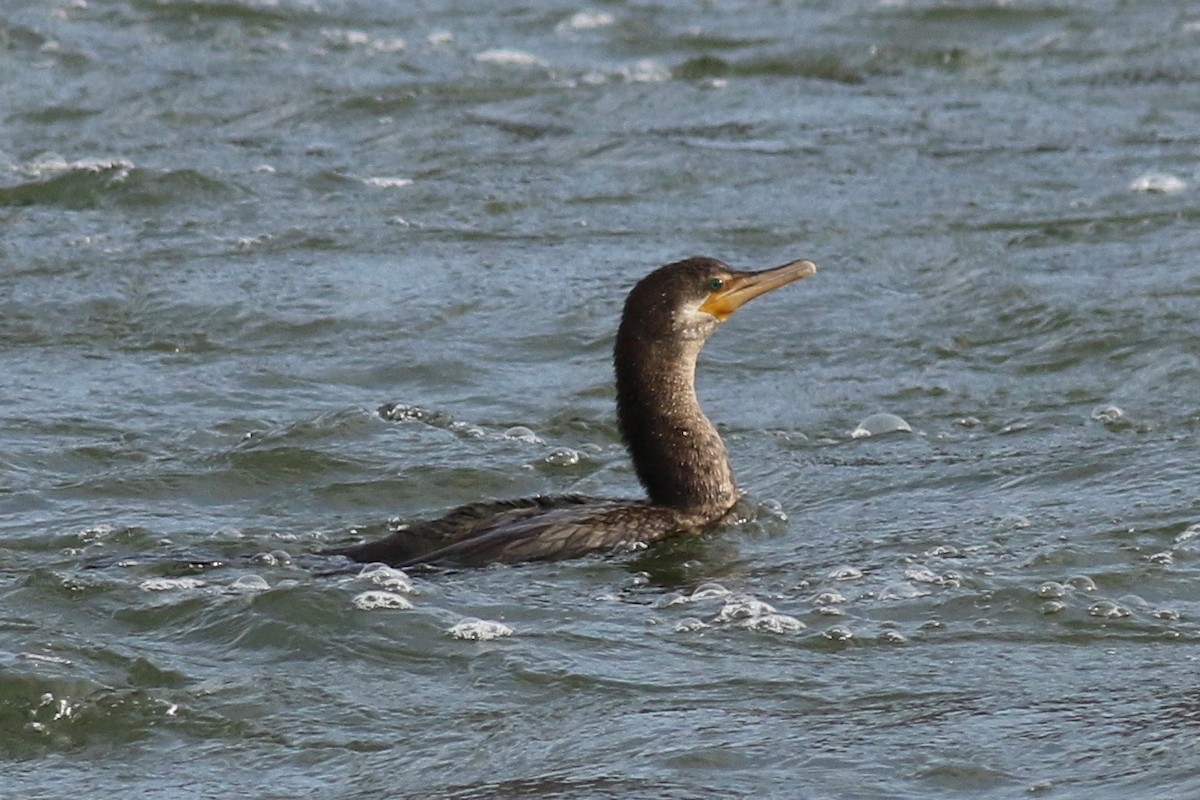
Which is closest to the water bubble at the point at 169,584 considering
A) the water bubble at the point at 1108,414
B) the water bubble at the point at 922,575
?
the water bubble at the point at 922,575

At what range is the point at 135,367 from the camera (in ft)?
35.9

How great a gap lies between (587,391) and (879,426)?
1369 mm

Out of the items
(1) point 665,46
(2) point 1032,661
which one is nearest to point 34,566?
(2) point 1032,661

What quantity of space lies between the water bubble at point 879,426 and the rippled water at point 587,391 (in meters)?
0.08

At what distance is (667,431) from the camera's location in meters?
8.66

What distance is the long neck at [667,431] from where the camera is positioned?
8.64 m

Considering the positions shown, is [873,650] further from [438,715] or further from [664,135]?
[664,135]

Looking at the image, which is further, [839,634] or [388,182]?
[388,182]

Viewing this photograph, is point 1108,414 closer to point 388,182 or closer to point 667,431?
point 667,431

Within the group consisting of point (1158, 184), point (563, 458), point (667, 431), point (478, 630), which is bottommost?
point (563, 458)

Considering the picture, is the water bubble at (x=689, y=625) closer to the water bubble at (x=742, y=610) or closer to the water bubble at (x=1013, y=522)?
the water bubble at (x=742, y=610)

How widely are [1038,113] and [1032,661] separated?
30.1ft

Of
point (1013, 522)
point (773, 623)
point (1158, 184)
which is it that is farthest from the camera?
point (1158, 184)

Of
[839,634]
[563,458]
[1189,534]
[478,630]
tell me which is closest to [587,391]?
[563,458]
